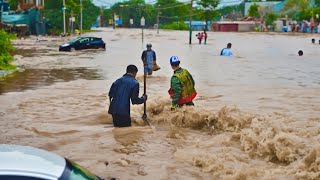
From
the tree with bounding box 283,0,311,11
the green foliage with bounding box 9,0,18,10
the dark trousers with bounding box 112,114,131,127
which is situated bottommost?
the dark trousers with bounding box 112,114,131,127

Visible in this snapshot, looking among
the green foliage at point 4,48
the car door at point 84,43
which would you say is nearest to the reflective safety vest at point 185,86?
the green foliage at point 4,48

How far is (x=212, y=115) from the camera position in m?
10.7

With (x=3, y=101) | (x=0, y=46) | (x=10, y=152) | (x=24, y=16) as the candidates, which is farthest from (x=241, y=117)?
(x=24, y=16)

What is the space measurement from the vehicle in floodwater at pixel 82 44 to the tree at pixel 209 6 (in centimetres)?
8270

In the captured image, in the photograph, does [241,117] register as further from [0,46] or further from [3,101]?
[0,46]

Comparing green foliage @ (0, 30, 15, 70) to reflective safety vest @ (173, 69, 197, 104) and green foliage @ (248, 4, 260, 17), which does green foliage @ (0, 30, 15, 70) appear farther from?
green foliage @ (248, 4, 260, 17)

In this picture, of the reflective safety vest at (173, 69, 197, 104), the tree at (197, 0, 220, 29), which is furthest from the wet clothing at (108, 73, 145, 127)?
the tree at (197, 0, 220, 29)

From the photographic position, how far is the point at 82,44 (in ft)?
129

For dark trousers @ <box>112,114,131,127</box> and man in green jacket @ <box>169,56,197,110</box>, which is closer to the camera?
dark trousers @ <box>112,114,131,127</box>

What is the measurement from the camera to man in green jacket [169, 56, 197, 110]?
9.20 metres

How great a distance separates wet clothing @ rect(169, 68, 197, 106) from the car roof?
563 centimetres

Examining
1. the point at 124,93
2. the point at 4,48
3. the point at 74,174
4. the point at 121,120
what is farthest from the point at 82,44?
the point at 74,174

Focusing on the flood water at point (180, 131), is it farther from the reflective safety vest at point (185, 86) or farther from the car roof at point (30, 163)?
the car roof at point (30, 163)

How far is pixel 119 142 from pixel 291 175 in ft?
10.4
